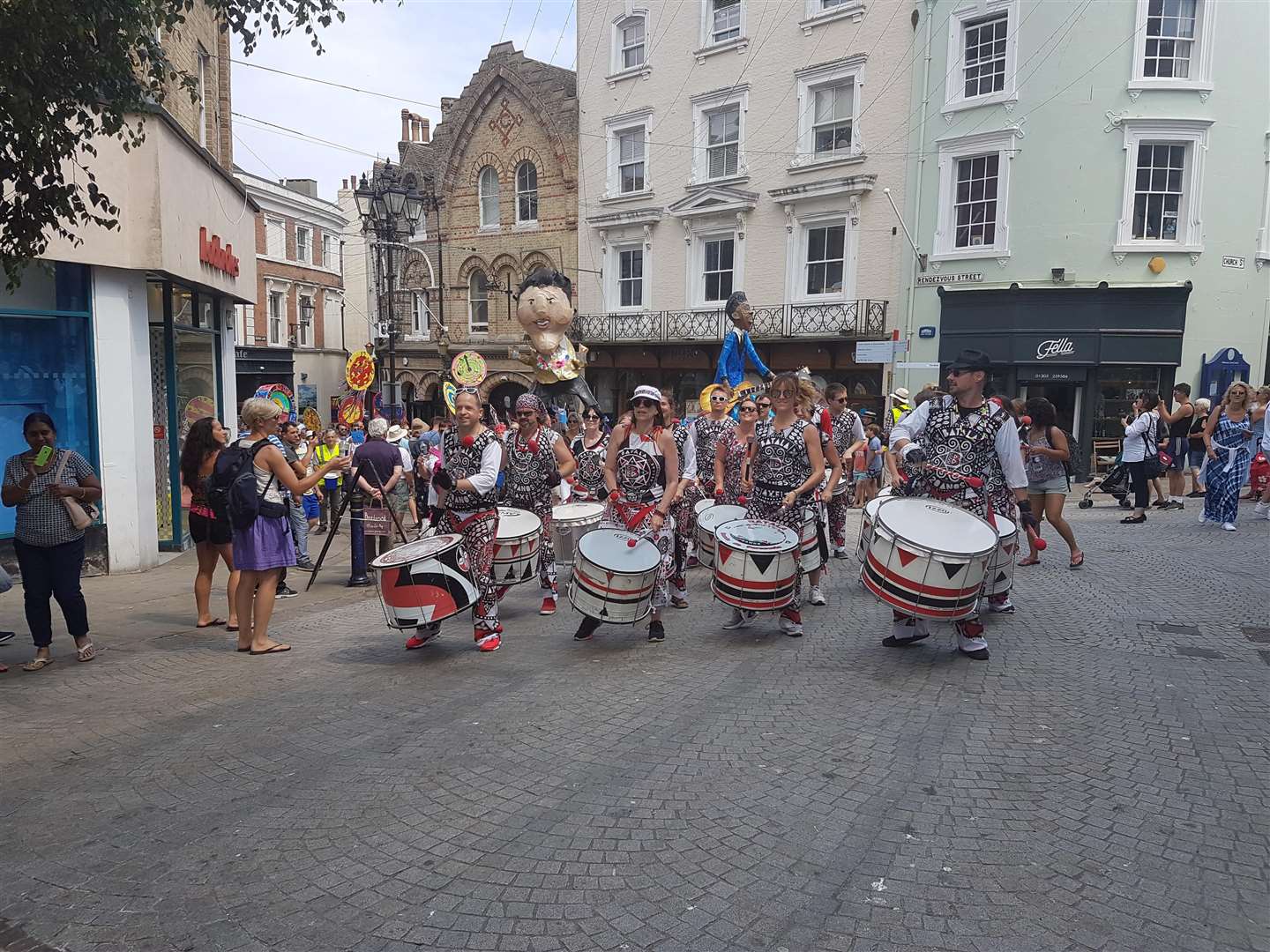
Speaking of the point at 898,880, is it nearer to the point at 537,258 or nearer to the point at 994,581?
the point at 994,581

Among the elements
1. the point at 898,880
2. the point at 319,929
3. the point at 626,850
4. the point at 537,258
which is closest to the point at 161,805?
the point at 319,929

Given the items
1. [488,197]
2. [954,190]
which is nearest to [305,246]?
[488,197]

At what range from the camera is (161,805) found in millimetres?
4184

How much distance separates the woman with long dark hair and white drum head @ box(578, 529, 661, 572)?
3127 mm

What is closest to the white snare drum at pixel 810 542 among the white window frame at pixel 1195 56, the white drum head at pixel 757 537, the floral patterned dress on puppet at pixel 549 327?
the white drum head at pixel 757 537

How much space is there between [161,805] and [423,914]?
5.73 ft

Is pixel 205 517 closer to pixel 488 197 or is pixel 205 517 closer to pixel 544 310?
pixel 544 310

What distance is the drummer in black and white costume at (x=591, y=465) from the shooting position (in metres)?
10.0

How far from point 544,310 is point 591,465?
9.15ft

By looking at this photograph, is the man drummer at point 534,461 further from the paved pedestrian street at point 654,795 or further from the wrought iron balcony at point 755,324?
the wrought iron balcony at point 755,324

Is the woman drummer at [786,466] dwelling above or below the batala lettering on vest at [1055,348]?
below

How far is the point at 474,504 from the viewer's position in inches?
262

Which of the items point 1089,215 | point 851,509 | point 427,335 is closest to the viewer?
point 851,509

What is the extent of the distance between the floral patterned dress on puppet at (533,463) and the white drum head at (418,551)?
1.48 m
